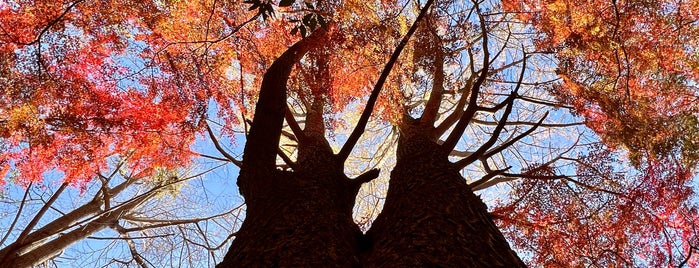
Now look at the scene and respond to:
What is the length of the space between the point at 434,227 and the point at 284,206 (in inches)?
40.6

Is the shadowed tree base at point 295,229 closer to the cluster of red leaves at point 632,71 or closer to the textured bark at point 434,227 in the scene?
the textured bark at point 434,227

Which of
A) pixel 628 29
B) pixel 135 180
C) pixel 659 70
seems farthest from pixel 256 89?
pixel 659 70

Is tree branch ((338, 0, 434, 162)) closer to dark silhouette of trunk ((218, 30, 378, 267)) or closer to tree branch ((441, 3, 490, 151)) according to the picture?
dark silhouette of trunk ((218, 30, 378, 267))

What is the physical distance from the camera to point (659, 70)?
799 centimetres

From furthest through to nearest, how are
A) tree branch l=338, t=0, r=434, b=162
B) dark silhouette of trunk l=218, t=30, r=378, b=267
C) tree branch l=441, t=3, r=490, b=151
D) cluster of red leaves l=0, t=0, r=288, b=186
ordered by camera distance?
cluster of red leaves l=0, t=0, r=288, b=186
tree branch l=441, t=3, r=490, b=151
tree branch l=338, t=0, r=434, b=162
dark silhouette of trunk l=218, t=30, r=378, b=267

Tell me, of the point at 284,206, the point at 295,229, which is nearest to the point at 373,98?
the point at 284,206

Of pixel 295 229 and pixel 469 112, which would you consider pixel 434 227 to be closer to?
pixel 295 229

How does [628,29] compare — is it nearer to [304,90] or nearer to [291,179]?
[304,90]

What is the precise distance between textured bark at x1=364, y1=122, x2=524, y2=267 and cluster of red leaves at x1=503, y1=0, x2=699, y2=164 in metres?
4.40

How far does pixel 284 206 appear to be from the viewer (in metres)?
3.26

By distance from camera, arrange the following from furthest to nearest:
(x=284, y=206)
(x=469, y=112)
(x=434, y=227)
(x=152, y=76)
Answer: (x=152, y=76) < (x=469, y=112) < (x=284, y=206) < (x=434, y=227)

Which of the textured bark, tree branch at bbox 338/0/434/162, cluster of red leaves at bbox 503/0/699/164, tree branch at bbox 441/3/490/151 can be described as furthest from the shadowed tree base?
cluster of red leaves at bbox 503/0/699/164

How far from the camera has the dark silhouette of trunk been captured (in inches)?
105

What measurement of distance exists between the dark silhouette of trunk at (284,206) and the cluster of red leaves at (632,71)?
17.2ft
